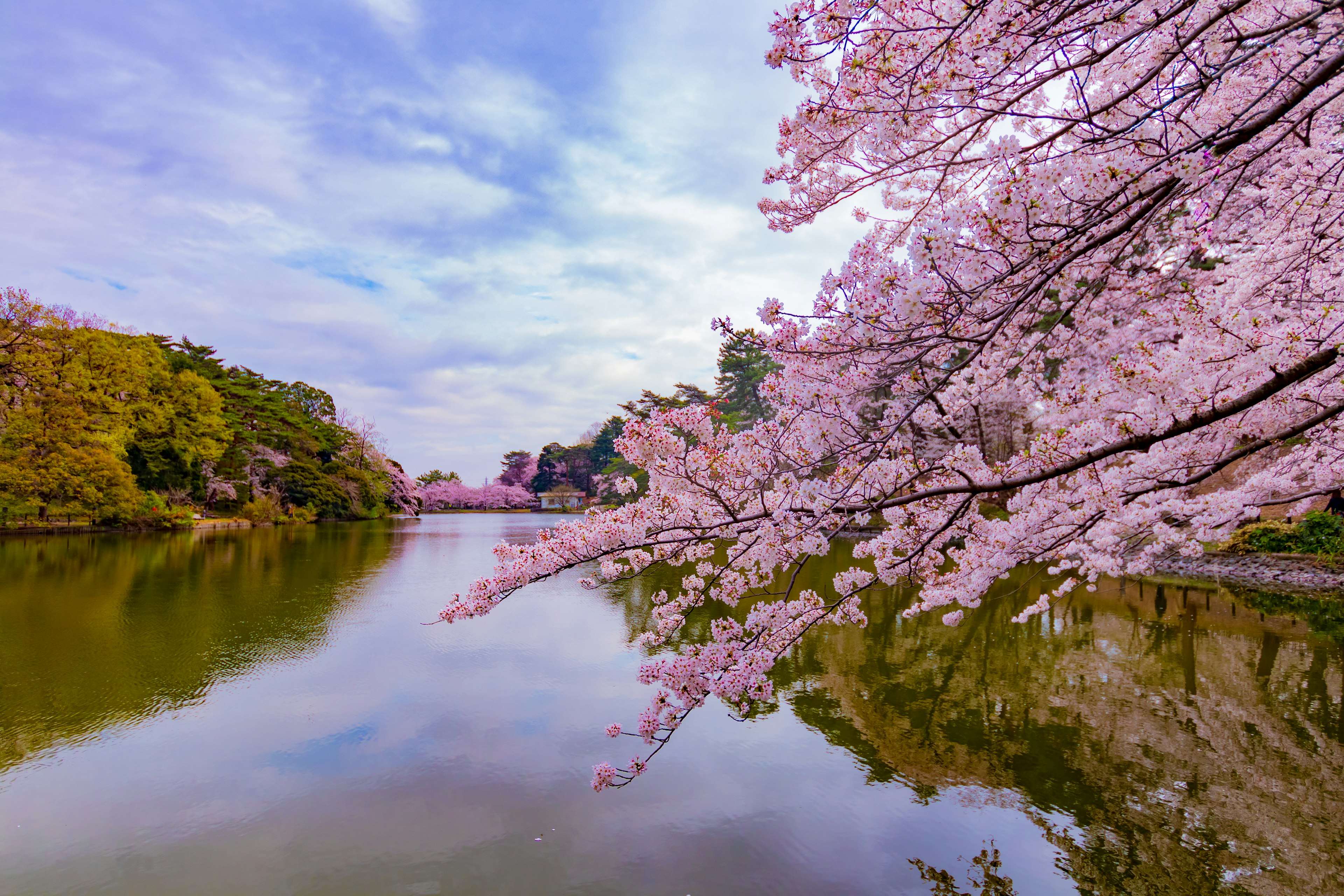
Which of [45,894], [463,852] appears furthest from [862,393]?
[45,894]

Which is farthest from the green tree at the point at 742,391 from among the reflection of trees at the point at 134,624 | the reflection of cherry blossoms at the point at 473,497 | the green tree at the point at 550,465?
the reflection of cherry blossoms at the point at 473,497

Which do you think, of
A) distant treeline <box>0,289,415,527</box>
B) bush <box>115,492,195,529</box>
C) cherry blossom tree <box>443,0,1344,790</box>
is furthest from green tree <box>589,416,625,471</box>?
cherry blossom tree <box>443,0,1344,790</box>

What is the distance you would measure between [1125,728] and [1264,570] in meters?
9.02

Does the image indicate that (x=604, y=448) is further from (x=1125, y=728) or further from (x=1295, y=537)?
(x=1125, y=728)

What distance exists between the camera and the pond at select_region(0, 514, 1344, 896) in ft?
10.2

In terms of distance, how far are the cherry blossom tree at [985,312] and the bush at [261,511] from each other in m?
24.6

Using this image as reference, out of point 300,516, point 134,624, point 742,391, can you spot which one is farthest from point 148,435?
point 742,391

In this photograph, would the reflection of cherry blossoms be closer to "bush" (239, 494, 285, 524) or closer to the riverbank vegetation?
"bush" (239, 494, 285, 524)

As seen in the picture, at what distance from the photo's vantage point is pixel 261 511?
76.2 ft

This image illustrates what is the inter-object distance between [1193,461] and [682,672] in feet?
11.6

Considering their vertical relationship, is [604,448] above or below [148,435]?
above

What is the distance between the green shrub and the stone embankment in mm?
176

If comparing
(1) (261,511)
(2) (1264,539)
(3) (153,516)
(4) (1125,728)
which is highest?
(2) (1264,539)

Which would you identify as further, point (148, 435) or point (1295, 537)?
point (148, 435)
